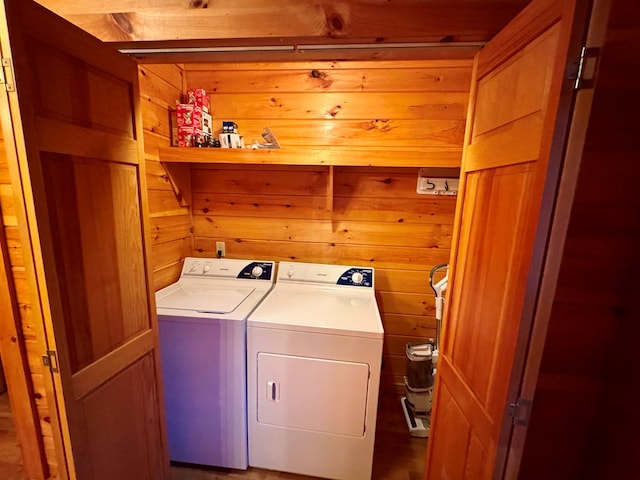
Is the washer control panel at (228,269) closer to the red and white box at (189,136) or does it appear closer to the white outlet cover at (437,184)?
→ the red and white box at (189,136)

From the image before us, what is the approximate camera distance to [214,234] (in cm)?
223

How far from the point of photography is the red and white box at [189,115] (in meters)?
1.89

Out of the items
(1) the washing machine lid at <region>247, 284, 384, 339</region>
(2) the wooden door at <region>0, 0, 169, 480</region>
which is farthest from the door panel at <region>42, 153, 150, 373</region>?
(1) the washing machine lid at <region>247, 284, 384, 339</region>

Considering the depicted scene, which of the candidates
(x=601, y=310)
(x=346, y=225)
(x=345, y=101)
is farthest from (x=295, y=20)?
(x=346, y=225)

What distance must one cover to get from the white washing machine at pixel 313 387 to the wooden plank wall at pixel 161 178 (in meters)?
0.80

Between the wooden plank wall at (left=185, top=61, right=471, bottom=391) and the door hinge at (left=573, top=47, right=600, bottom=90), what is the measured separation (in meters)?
1.17

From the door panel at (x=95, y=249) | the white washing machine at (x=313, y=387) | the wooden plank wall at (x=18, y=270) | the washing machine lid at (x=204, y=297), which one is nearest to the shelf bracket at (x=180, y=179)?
the washing machine lid at (x=204, y=297)

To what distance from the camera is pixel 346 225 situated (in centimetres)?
212

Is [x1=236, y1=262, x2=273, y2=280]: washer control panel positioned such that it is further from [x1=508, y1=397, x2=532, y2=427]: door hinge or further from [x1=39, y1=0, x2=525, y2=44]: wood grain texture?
[x1=508, y1=397, x2=532, y2=427]: door hinge

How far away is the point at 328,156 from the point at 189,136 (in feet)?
3.09

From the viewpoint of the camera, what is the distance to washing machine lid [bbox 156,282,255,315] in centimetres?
160

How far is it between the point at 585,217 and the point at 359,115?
1.50 m

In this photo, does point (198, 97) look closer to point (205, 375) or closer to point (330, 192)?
point (330, 192)

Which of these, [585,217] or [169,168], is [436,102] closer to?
[585,217]
